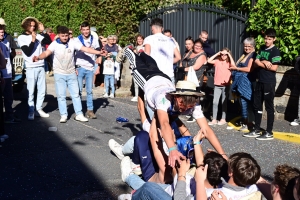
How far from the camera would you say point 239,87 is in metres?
9.23

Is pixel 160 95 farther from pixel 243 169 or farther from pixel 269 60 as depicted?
pixel 269 60

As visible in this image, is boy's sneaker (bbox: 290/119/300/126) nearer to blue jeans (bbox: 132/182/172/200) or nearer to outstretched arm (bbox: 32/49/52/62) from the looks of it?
outstretched arm (bbox: 32/49/52/62)

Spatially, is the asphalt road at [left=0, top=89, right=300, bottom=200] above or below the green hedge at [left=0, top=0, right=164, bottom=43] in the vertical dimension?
below

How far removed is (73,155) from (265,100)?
3349mm

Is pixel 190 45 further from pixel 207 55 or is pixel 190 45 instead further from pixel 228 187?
pixel 228 187

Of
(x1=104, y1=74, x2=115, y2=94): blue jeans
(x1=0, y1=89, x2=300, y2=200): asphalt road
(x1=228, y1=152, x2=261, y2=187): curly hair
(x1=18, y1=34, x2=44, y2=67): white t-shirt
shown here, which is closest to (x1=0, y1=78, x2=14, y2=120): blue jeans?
(x1=0, y1=89, x2=300, y2=200): asphalt road

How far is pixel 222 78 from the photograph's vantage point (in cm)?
964

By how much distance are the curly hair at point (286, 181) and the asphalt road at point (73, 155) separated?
2431mm

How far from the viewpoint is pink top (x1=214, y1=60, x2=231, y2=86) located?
31.6ft

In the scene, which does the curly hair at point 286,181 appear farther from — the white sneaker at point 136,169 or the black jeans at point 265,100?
the black jeans at point 265,100

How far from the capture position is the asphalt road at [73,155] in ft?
19.8

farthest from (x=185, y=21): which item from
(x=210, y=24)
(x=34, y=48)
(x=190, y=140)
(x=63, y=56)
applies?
(x=190, y=140)

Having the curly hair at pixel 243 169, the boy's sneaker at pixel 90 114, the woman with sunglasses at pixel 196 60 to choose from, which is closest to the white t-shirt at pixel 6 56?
the boy's sneaker at pixel 90 114

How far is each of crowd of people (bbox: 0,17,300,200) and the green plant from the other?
901 mm
